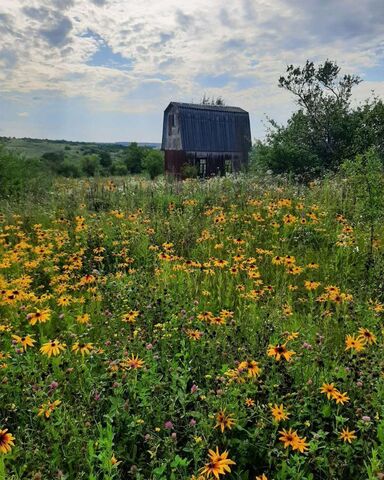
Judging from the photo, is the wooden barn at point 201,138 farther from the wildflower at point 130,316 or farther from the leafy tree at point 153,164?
the wildflower at point 130,316

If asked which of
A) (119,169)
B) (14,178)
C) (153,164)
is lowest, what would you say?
(14,178)

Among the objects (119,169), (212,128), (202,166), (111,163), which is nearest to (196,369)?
(202,166)

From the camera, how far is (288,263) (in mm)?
4449

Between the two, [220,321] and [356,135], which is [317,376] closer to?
[220,321]

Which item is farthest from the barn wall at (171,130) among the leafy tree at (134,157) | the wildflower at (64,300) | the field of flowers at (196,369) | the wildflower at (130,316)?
the leafy tree at (134,157)

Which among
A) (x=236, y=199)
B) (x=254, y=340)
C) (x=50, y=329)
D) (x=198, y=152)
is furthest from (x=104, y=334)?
(x=198, y=152)

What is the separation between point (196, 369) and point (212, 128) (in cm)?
3014

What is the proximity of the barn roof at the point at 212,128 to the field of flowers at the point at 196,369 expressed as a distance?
82.2ft

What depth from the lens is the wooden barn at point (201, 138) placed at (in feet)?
98.4

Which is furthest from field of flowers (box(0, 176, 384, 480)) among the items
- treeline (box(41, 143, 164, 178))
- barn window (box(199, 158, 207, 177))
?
treeline (box(41, 143, 164, 178))

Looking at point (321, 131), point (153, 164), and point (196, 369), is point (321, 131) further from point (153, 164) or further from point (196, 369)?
point (153, 164)

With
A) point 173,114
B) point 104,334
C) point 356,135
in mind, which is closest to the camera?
point 104,334

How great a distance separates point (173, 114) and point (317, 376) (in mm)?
29692

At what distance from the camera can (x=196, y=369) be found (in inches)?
118
